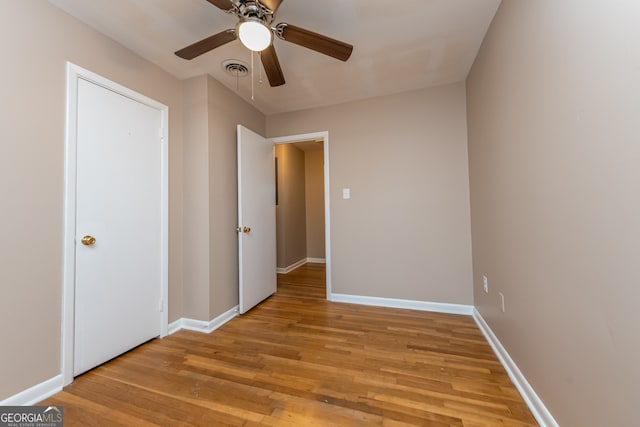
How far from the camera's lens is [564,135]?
1.00m

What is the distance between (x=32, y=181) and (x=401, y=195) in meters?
2.95

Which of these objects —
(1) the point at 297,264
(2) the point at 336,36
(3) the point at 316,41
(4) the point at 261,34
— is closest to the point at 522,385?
(3) the point at 316,41

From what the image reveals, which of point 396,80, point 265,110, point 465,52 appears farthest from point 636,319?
point 265,110

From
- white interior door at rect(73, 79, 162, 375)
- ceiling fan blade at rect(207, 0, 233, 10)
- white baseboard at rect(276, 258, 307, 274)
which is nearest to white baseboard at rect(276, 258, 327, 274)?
white baseboard at rect(276, 258, 307, 274)

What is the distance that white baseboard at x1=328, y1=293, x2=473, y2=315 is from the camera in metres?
2.51

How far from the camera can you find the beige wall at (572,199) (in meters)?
0.74

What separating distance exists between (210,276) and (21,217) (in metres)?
1.25

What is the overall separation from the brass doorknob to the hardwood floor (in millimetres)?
899

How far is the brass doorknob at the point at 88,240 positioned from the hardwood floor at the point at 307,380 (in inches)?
35.4

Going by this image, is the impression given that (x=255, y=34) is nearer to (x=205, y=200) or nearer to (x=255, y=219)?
(x=205, y=200)

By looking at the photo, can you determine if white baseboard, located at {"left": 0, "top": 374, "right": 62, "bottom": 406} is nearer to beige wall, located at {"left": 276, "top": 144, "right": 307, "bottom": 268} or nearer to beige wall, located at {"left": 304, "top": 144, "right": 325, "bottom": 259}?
beige wall, located at {"left": 276, "top": 144, "right": 307, "bottom": 268}

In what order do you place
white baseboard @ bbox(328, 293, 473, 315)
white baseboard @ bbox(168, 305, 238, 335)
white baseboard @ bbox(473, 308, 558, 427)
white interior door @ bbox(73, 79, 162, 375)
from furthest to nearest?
1. white baseboard @ bbox(328, 293, 473, 315)
2. white baseboard @ bbox(168, 305, 238, 335)
3. white interior door @ bbox(73, 79, 162, 375)
4. white baseboard @ bbox(473, 308, 558, 427)

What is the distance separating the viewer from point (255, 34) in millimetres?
1289

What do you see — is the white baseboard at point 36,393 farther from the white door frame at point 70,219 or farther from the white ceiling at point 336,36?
the white ceiling at point 336,36
